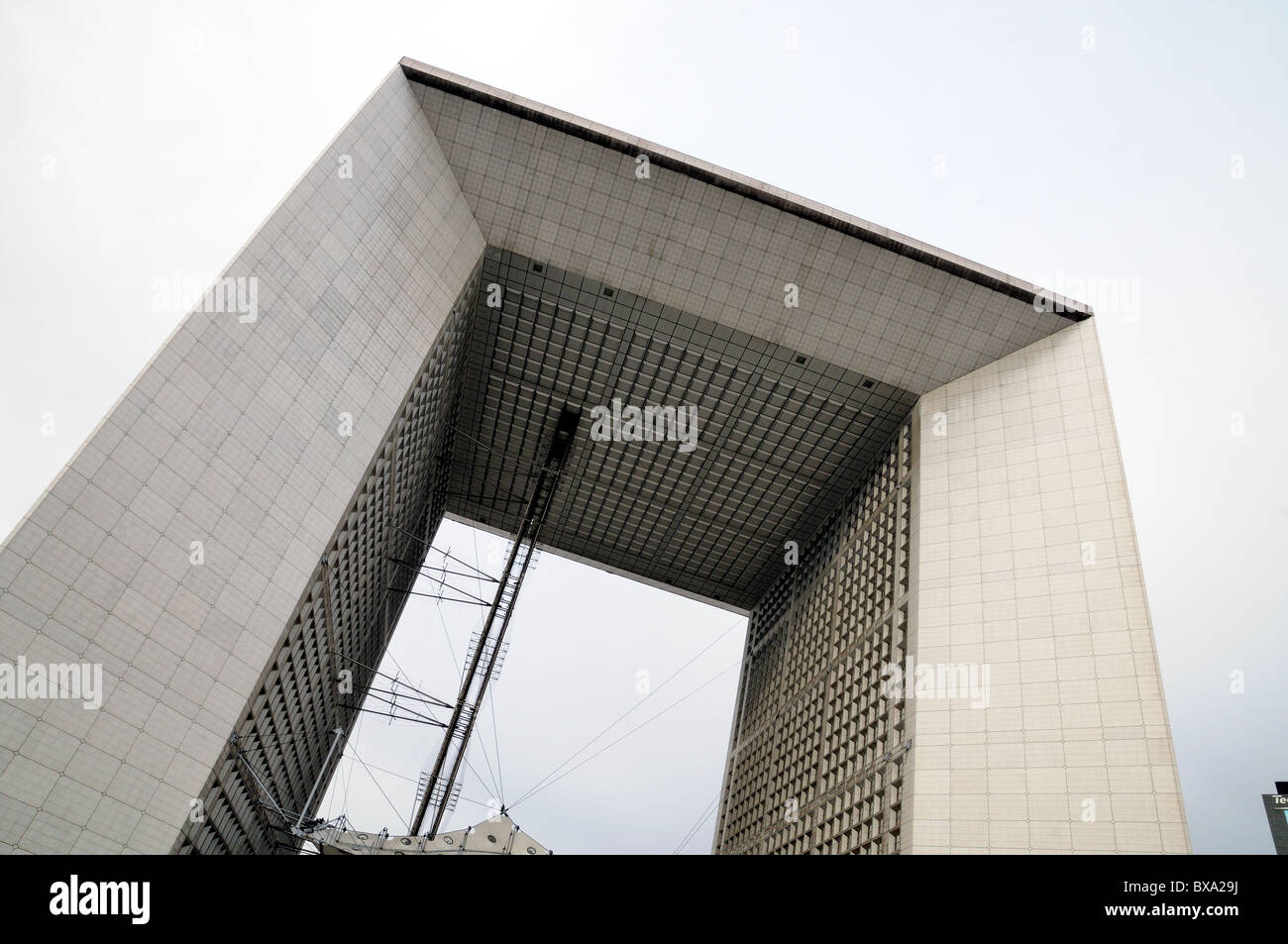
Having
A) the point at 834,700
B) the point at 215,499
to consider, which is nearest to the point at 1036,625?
the point at 834,700

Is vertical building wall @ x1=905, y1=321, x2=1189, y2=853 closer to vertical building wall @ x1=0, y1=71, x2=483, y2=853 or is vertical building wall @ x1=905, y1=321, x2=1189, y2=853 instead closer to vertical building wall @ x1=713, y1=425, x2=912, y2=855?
vertical building wall @ x1=713, y1=425, x2=912, y2=855

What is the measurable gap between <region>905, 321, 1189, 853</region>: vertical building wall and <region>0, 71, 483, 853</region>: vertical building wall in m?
17.3

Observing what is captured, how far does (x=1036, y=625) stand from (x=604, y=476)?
2123cm

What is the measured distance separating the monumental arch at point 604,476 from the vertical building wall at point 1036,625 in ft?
0.28

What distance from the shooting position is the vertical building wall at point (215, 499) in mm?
17047

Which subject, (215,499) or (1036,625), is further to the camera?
(1036,625)

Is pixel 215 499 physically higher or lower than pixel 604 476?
lower

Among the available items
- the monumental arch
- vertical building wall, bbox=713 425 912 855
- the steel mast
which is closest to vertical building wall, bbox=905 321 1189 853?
the monumental arch

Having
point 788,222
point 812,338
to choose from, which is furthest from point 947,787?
point 788,222

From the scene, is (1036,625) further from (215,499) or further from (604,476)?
(215,499)

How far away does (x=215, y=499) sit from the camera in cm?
2058
